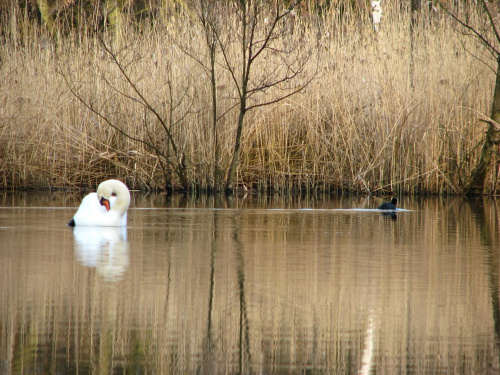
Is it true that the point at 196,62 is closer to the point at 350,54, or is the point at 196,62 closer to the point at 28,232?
the point at 350,54

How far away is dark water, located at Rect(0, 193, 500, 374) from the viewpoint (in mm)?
2383

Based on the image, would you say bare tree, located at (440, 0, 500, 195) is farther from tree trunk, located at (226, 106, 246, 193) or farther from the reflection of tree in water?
tree trunk, located at (226, 106, 246, 193)

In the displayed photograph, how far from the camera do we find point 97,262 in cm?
406

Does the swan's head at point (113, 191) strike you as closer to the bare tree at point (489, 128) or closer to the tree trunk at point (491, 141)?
the bare tree at point (489, 128)

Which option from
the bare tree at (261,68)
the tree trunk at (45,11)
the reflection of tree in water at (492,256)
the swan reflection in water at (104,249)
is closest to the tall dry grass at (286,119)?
the bare tree at (261,68)

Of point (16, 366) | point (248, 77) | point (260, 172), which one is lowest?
point (16, 366)

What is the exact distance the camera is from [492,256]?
455 cm

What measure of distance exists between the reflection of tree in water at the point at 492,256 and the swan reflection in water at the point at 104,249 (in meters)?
1.59

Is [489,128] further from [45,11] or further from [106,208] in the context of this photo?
[45,11]

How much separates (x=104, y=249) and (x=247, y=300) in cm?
168

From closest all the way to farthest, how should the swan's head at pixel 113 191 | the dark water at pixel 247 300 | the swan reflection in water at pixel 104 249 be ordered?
the dark water at pixel 247 300 < the swan reflection in water at pixel 104 249 < the swan's head at pixel 113 191

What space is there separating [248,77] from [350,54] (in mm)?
1644

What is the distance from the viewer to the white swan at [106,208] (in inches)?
227

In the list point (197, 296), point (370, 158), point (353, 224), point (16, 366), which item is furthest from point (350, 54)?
point (16, 366)
